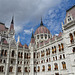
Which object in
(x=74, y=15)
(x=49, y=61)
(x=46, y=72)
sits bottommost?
(x=46, y=72)

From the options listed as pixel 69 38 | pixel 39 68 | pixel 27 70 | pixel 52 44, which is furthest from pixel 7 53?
pixel 69 38

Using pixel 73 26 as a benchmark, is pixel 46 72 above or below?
below

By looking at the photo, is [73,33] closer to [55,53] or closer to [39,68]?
[55,53]

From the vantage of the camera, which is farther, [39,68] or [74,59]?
[39,68]

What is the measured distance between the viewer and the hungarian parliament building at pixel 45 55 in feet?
105

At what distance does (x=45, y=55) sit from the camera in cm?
4481

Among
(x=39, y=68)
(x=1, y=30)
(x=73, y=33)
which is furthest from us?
(x=1, y=30)

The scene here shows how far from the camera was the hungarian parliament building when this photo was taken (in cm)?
3200

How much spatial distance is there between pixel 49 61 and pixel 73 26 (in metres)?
18.7

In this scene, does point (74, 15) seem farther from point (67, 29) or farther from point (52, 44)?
point (52, 44)

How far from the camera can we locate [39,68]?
153 feet

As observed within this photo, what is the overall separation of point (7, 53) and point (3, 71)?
8.03 metres

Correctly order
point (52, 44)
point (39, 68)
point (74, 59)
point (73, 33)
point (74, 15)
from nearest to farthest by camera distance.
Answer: point (74, 59) < point (73, 33) < point (74, 15) < point (52, 44) < point (39, 68)

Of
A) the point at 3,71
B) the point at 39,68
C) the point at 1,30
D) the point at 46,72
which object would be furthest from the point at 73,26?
the point at 1,30
